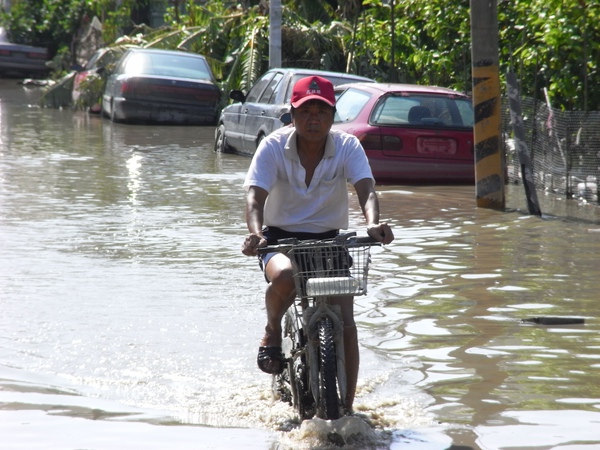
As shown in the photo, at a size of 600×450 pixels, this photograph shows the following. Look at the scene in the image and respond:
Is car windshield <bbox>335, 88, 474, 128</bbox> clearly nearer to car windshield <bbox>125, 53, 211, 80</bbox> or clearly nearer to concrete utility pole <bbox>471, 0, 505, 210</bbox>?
concrete utility pole <bbox>471, 0, 505, 210</bbox>

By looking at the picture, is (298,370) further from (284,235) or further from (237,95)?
(237,95)

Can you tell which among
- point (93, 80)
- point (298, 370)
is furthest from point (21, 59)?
point (298, 370)

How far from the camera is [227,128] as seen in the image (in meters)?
19.0

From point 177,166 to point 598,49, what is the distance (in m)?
6.09

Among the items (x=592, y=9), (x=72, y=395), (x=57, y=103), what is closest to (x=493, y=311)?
(x=72, y=395)

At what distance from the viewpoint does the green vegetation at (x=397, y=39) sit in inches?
555

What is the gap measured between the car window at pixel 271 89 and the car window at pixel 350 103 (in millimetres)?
2030

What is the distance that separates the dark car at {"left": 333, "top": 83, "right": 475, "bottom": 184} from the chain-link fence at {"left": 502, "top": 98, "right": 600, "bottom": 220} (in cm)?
79

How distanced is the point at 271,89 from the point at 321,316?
12.6 m

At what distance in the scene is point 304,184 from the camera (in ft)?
18.0

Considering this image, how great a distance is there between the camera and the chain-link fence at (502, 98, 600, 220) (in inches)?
511

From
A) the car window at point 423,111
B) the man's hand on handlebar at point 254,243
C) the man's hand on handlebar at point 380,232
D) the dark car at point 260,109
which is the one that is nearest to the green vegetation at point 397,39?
the car window at point 423,111

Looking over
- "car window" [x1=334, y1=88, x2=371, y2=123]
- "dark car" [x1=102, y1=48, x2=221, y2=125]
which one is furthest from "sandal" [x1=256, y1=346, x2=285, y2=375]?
"dark car" [x1=102, y1=48, x2=221, y2=125]

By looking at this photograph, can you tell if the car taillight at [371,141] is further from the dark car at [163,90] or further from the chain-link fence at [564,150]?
the dark car at [163,90]
